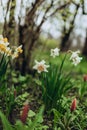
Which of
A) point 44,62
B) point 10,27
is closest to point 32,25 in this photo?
point 10,27

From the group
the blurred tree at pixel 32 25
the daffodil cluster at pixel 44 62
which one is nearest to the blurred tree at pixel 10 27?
the blurred tree at pixel 32 25

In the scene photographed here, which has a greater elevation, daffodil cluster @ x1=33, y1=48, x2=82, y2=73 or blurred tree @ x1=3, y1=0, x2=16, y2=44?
blurred tree @ x1=3, y1=0, x2=16, y2=44

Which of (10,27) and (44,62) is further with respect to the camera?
(10,27)

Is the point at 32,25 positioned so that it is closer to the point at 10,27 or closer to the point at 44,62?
the point at 10,27

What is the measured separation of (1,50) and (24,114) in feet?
4.62

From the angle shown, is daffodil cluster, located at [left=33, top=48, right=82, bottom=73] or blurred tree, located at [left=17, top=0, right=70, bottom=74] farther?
blurred tree, located at [left=17, top=0, right=70, bottom=74]

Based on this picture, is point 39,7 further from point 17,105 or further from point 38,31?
point 17,105

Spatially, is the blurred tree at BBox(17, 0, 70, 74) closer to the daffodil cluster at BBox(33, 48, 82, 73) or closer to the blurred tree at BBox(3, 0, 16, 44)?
the blurred tree at BBox(3, 0, 16, 44)

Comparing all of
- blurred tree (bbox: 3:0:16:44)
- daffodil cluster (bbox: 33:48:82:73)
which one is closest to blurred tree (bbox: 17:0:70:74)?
blurred tree (bbox: 3:0:16:44)

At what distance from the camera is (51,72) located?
17.6ft

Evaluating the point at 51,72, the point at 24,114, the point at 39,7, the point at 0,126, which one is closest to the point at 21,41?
the point at 39,7

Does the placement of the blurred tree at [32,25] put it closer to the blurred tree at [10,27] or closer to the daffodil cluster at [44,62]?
the blurred tree at [10,27]

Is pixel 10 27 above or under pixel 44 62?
above

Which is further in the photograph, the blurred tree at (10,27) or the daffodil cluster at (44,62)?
the blurred tree at (10,27)
